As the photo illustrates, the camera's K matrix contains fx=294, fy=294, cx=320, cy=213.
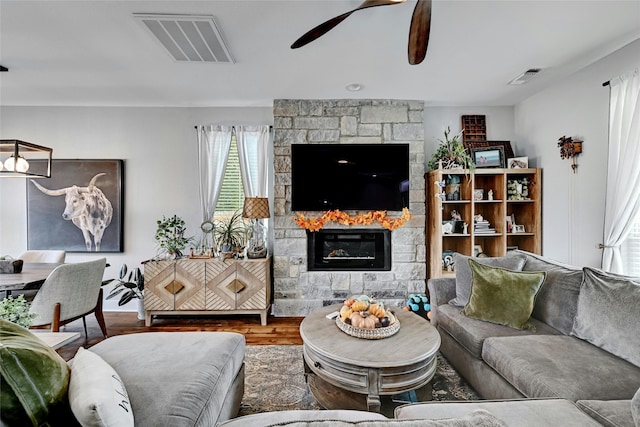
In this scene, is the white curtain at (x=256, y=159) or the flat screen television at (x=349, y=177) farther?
the white curtain at (x=256, y=159)

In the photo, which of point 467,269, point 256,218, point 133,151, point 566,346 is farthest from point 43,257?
point 566,346

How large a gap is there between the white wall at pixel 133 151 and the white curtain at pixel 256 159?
16 cm

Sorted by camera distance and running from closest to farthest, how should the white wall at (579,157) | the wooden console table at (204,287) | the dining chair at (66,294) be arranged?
the dining chair at (66,294)
the white wall at (579,157)
the wooden console table at (204,287)

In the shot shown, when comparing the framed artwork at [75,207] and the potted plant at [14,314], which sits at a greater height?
the framed artwork at [75,207]

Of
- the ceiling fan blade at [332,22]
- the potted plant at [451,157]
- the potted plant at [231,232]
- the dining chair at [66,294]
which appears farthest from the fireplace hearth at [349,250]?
the ceiling fan blade at [332,22]

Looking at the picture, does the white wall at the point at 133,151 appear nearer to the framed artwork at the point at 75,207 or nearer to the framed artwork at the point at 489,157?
the framed artwork at the point at 75,207

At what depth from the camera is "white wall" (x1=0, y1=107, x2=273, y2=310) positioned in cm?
375

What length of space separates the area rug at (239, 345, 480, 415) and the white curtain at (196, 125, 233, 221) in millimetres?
1949

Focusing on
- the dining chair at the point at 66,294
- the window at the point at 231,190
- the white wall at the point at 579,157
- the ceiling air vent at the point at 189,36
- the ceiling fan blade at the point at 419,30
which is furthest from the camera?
the window at the point at 231,190

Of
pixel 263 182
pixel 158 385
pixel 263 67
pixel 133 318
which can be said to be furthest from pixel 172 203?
pixel 158 385

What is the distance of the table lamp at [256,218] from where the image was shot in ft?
11.0

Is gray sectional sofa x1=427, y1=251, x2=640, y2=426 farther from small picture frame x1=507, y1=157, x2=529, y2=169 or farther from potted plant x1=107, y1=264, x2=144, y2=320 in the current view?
potted plant x1=107, y1=264, x2=144, y2=320

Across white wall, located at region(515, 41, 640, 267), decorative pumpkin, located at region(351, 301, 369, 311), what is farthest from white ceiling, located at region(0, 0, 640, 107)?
decorative pumpkin, located at region(351, 301, 369, 311)

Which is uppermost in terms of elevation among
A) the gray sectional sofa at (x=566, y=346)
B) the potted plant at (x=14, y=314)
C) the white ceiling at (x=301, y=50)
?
the white ceiling at (x=301, y=50)
